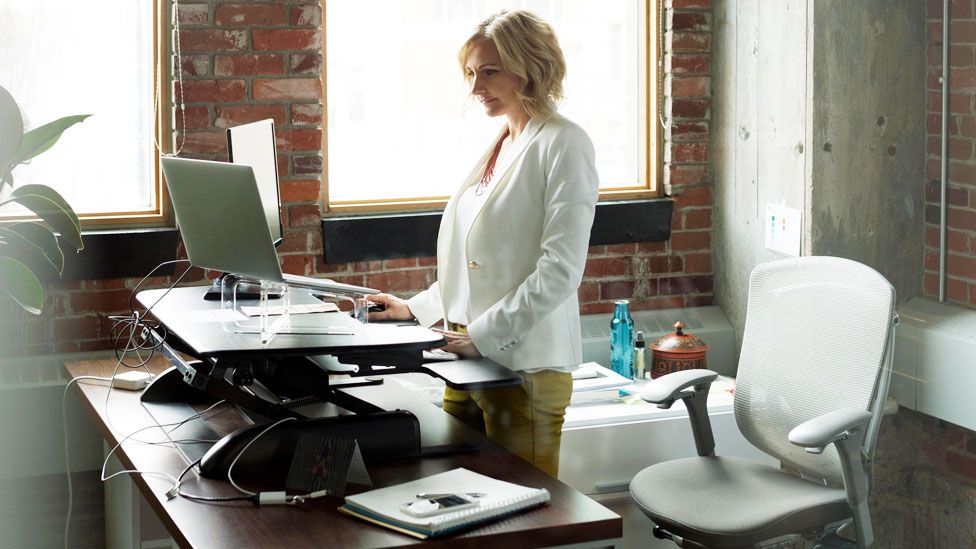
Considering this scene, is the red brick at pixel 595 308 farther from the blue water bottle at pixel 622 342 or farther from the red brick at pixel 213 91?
the red brick at pixel 213 91

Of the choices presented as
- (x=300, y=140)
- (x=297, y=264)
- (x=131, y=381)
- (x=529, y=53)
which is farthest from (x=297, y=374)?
(x=300, y=140)

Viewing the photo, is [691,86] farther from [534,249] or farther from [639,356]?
[534,249]

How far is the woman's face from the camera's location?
8.63 feet

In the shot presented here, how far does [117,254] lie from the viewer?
326 centimetres

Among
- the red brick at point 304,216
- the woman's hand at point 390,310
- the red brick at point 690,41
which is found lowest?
the woman's hand at point 390,310

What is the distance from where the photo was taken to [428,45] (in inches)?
143

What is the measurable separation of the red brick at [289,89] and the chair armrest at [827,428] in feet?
5.59

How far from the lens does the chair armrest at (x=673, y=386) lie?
288 centimetres

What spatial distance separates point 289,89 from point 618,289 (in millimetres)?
1240

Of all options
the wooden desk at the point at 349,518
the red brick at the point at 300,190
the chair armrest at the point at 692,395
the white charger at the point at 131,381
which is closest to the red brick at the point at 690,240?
the chair armrest at the point at 692,395

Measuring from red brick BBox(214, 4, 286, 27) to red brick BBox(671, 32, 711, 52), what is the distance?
127 cm

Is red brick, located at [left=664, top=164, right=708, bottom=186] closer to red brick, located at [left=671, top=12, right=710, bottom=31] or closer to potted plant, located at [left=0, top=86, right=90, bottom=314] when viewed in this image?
red brick, located at [left=671, top=12, right=710, bottom=31]

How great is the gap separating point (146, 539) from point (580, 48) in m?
2.02

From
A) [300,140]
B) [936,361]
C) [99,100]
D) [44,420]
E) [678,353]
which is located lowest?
[44,420]
